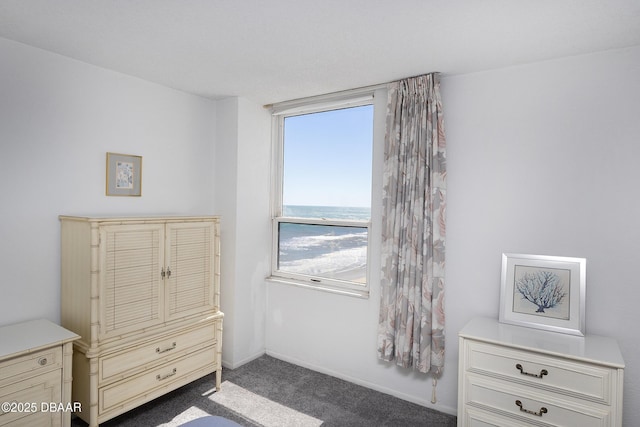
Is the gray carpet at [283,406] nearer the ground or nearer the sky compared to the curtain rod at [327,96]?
nearer the ground

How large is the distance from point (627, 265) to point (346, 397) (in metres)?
2.12

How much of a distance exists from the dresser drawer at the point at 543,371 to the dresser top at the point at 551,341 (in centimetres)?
4

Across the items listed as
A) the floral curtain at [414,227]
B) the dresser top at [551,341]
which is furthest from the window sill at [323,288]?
the dresser top at [551,341]

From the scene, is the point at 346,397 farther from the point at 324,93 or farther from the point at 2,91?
the point at 2,91

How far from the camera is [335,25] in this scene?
6.55 ft

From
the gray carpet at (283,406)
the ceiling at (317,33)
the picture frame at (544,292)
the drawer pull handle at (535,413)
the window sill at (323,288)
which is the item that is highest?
the ceiling at (317,33)

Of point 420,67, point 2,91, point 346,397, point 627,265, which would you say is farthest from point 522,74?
point 2,91

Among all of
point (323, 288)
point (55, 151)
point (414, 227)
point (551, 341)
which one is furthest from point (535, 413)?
point (55, 151)

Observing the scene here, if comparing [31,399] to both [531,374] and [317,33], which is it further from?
[531,374]

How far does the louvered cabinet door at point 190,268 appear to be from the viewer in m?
2.75

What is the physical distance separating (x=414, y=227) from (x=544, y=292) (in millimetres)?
914

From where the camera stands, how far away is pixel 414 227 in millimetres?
2738

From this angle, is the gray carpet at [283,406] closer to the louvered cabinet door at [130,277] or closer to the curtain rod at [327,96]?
the louvered cabinet door at [130,277]

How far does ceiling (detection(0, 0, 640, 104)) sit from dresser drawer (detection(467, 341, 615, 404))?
1769 mm
